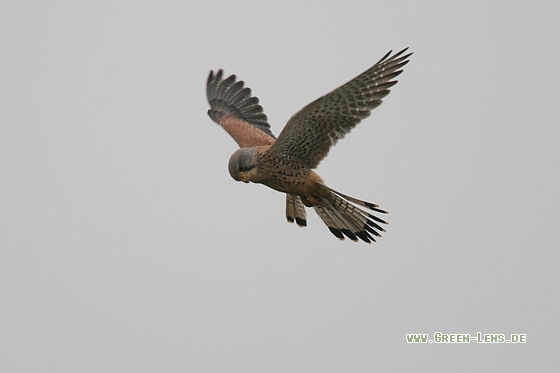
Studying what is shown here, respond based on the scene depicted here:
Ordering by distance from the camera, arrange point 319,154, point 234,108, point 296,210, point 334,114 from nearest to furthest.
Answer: point 334,114 < point 319,154 < point 296,210 < point 234,108

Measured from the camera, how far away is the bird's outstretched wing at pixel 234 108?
10188 mm

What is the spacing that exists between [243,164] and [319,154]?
0.78 m

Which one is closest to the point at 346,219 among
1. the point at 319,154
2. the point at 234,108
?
the point at 319,154

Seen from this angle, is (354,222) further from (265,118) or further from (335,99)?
(265,118)

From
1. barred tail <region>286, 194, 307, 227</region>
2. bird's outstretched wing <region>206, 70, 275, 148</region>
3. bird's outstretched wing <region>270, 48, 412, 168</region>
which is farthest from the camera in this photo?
bird's outstretched wing <region>206, 70, 275, 148</region>

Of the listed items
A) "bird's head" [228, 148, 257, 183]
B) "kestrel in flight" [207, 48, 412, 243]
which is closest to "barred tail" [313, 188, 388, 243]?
"kestrel in flight" [207, 48, 412, 243]

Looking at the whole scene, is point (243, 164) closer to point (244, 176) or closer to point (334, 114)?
point (244, 176)

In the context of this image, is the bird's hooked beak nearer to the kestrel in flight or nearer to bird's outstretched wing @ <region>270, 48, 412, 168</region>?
the kestrel in flight

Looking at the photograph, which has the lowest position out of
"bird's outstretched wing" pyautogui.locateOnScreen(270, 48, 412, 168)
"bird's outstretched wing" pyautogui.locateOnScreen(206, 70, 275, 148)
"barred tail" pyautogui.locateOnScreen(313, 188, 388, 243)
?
"barred tail" pyautogui.locateOnScreen(313, 188, 388, 243)

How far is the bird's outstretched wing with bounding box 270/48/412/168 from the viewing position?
7.70 meters

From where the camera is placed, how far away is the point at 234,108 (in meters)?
10.8

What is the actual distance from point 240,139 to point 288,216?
107 cm

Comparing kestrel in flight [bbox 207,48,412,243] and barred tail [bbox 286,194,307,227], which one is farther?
barred tail [bbox 286,194,307,227]

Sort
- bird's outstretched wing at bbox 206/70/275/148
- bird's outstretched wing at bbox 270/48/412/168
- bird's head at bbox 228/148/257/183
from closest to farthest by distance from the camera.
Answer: bird's outstretched wing at bbox 270/48/412/168 < bird's head at bbox 228/148/257/183 < bird's outstretched wing at bbox 206/70/275/148
